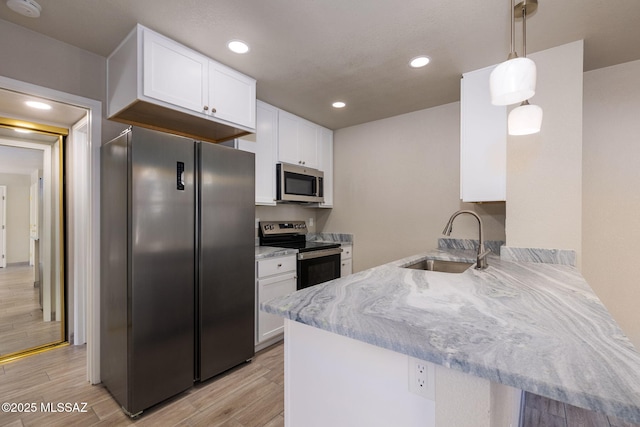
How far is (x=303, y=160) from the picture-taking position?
348 centimetres

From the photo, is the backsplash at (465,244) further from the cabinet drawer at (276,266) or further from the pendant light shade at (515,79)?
the pendant light shade at (515,79)

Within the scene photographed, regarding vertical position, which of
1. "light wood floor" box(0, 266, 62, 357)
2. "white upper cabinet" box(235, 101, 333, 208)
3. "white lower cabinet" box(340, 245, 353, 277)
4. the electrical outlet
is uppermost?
"white upper cabinet" box(235, 101, 333, 208)

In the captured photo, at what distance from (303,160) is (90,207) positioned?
2.12 metres

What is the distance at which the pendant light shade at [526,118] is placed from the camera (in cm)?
144

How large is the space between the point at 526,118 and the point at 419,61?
3.45 ft

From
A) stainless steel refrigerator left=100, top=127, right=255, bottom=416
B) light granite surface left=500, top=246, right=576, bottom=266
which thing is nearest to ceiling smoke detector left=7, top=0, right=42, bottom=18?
stainless steel refrigerator left=100, top=127, right=255, bottom=416

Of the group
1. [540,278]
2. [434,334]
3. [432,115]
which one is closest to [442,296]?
[434,334]

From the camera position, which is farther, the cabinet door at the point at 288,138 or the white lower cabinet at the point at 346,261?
the white lower cabinet at the point at 346,261

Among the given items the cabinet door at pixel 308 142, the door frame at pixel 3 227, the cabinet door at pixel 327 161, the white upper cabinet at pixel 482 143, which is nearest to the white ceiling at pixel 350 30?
the white upper cabinet at pixel 482 143

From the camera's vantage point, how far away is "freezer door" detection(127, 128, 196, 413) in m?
1.77

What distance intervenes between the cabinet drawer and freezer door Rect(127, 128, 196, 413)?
0.66m

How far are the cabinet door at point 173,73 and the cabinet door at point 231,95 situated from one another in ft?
0.23

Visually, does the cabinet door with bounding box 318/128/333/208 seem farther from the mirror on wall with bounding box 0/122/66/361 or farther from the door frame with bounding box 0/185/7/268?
the door frame with bounding box 0/185/7/268

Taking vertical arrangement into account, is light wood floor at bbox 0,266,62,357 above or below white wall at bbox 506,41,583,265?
below
